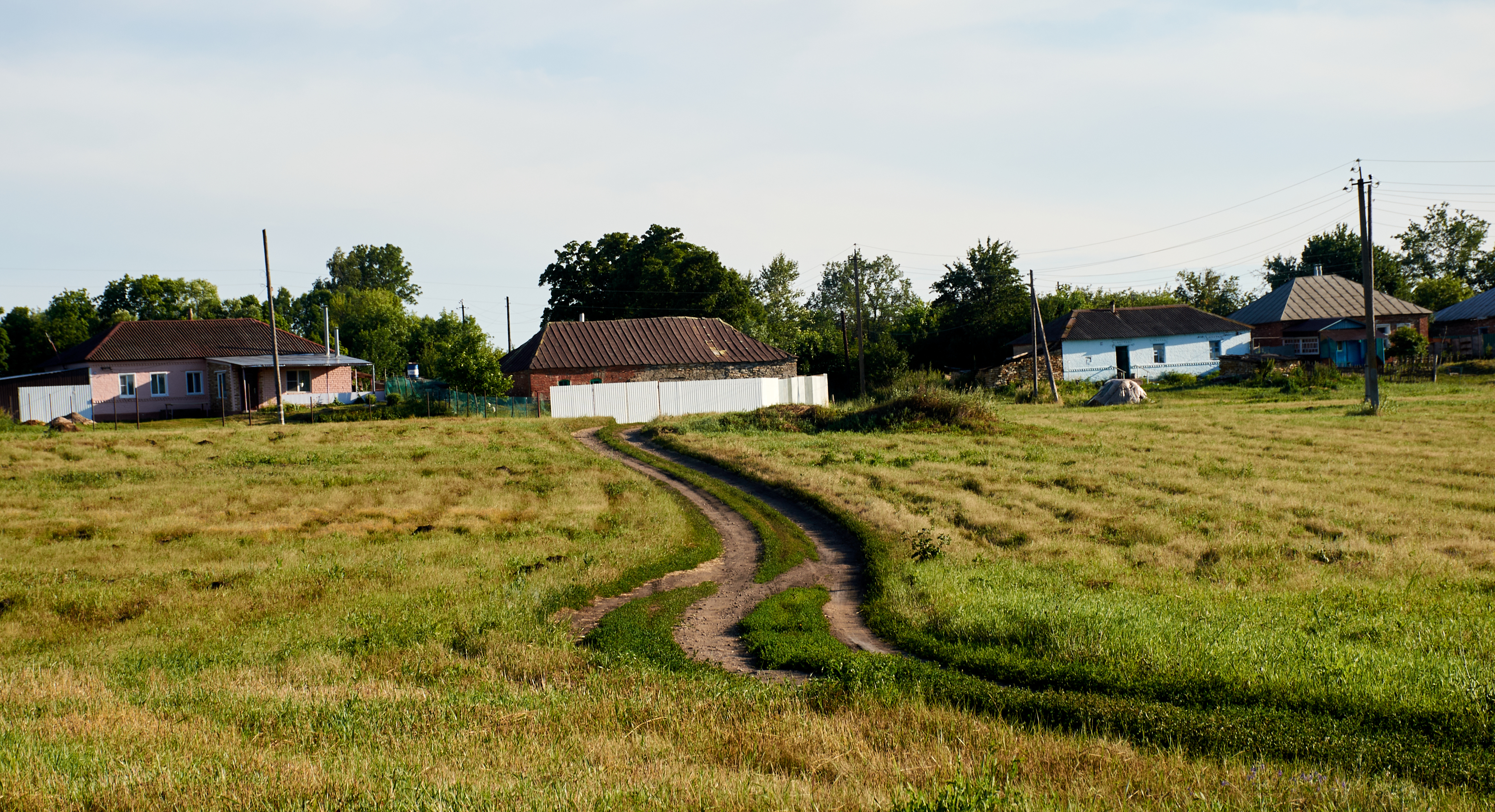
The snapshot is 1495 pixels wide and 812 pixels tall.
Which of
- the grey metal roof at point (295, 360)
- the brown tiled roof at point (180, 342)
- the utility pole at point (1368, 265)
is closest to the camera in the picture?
the utility pole at point (1368, 265)

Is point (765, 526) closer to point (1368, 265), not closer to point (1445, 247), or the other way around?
point (1368, 265)

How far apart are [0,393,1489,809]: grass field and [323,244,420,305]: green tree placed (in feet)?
308

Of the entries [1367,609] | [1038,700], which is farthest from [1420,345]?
[1038,700]

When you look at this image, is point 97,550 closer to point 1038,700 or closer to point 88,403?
point 1038,700

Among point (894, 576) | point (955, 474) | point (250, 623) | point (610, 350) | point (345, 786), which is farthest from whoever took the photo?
point (610, 350)

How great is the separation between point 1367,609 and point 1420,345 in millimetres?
54549

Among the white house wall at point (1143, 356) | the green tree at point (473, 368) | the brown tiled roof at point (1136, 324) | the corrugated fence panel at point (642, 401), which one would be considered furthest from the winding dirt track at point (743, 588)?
the brown tiled roof at point (1136, 324)

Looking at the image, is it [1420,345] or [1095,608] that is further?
[1420,345]

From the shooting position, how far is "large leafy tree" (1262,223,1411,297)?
7388 centimetres

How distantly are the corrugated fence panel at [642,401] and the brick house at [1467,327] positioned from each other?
50.4m

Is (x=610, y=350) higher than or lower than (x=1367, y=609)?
higher

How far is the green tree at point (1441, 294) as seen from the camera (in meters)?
74.0

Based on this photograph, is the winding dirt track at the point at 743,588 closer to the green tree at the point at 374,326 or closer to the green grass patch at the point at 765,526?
the green grass patch at the point at 765,526

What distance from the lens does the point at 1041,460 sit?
22.5m
